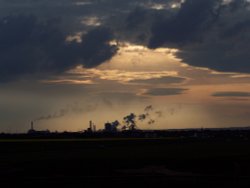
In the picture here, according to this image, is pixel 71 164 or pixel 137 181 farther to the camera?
pixel 71 164

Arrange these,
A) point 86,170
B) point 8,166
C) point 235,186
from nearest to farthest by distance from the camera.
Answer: point 235,186, point 86,170, point 8,166

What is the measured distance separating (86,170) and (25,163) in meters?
10.3

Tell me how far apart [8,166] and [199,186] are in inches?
944

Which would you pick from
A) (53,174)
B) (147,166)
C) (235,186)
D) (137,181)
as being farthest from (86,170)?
(235,186)

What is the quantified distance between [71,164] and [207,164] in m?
14.1

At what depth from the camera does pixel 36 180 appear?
41.4 m

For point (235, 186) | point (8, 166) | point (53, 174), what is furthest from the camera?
point (8, 166)

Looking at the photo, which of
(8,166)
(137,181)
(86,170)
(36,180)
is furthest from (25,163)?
(137,181)

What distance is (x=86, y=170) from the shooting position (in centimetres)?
5150

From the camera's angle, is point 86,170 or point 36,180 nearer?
point 36,180

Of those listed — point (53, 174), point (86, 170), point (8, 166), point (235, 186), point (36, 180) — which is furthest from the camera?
point (8, 166)

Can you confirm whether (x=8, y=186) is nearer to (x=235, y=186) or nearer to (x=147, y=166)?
(x=235, y=186)

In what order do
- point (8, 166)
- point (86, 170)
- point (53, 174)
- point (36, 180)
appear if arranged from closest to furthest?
point (36, 180)
point (53, 174)
point (86, 170)
point (8, 166)

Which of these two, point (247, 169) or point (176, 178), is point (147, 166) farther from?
point (176, 178)
